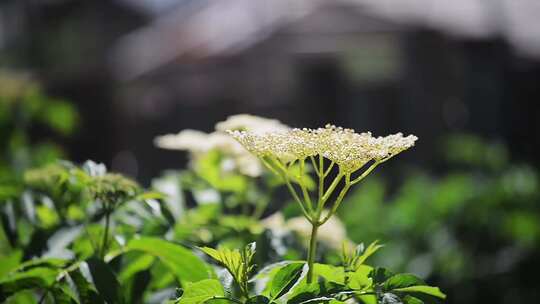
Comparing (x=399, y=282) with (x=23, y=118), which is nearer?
(x=399, y=282)

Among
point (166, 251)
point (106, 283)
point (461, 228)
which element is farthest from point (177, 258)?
point (461, 228)

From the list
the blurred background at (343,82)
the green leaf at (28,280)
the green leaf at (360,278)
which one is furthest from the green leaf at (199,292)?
the blurred background at (343,82)

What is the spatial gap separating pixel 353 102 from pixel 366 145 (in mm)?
11133

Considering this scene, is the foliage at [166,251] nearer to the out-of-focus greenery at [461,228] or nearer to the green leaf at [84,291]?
the green leaf at [84,291]

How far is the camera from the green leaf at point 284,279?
1.16m

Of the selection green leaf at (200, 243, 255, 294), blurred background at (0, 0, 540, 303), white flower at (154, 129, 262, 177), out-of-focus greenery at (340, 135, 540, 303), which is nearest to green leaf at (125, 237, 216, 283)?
green leaf at (200, 243, 255, 294)

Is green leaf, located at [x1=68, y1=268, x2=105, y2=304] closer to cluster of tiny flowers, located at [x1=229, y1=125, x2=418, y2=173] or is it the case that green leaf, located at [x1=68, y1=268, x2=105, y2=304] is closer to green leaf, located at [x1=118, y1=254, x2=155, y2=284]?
green leaf, located at [x1=118, y1=254, x2=155, y2=284]

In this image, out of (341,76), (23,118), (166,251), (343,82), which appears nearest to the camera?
(166,251)

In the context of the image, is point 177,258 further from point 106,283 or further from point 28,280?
point 28,280

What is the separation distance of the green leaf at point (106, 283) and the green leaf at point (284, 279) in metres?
0.33

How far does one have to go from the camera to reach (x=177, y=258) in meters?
1.42

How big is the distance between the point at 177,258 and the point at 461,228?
2.51 m

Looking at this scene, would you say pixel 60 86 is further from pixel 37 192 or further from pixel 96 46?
pixel 37 192

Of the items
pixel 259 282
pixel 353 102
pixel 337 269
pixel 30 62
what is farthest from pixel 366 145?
pixel 30 62
